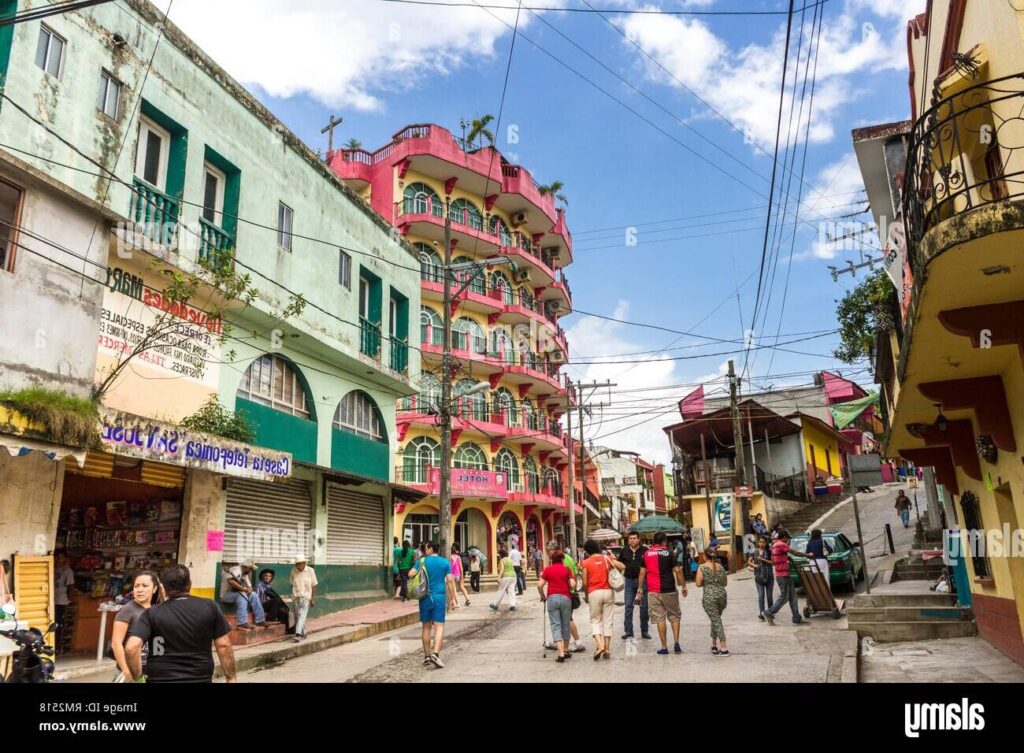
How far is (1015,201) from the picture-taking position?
15.5 feet

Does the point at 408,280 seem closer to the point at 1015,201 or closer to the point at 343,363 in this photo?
the point at 343,363

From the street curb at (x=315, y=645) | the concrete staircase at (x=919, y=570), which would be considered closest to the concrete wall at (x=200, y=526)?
the street curb at (x=315, y=645)

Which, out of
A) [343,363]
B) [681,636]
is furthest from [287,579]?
[681,636]

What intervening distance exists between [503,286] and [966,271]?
3255 centimetres

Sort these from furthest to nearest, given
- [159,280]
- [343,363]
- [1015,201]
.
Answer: [343,363] → [159,280] → [1015,201]

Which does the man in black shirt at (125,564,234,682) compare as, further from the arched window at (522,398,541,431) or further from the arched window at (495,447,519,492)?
the arched window at (522,398,541,431)

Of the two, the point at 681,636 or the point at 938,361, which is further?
the point at 681,636

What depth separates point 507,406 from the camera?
36625mm

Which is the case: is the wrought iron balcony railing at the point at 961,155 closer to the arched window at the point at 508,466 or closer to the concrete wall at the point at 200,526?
the concrete wall at the point at 200,526

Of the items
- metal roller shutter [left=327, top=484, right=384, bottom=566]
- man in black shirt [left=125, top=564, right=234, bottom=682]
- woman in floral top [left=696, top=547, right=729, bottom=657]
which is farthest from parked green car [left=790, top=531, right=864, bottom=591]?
man in black shirt [left=125, top=564, right=234, bottom=682]

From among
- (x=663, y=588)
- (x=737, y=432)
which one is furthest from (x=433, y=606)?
(x=737, y=432)

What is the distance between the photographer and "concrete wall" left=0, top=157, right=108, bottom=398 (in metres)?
8.79

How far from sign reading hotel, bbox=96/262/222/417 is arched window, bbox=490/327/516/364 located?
2366cm
